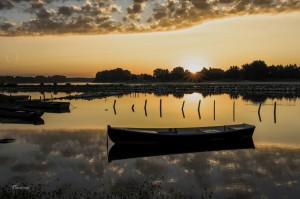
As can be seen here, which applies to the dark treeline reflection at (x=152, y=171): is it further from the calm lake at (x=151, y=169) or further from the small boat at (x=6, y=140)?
the small boat at (x=6, y=140)

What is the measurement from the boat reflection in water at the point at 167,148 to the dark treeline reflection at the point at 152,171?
0.92 meters

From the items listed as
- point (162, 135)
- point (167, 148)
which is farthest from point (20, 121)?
point (167, 148)

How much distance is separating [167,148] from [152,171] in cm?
766

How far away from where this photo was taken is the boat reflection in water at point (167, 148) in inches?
1037

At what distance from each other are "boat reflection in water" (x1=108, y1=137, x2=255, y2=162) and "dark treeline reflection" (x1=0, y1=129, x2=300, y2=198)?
3.02ft

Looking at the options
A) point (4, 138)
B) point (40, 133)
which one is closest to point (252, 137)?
point (40, 133)

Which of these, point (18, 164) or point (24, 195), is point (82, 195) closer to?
point (24, 195)

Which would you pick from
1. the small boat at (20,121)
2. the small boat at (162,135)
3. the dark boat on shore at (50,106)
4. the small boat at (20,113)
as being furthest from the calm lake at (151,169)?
the dark boat on shore at (50,106)

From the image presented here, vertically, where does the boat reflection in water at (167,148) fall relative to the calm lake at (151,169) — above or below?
→ below

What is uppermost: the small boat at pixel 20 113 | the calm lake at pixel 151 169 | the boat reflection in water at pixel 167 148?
the small boat at pixel 20 113

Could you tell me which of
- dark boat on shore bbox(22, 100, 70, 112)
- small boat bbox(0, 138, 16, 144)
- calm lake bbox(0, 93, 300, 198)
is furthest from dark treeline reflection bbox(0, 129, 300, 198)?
dark boat on shore bbox(22, 100, 70, 112)

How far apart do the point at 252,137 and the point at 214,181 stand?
16861 millimetres

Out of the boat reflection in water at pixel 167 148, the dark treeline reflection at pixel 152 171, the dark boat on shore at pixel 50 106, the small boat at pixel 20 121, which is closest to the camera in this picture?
the dark treeline reflection at pixel 152 171

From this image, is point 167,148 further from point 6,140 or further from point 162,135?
point 6,140
